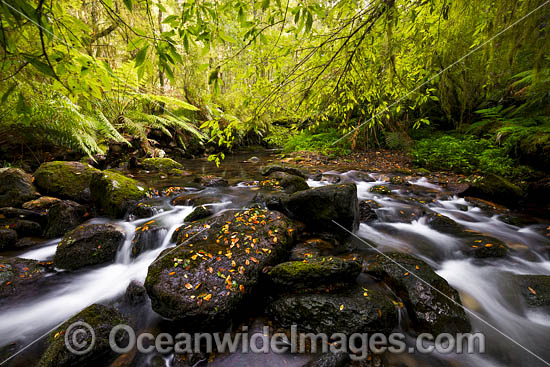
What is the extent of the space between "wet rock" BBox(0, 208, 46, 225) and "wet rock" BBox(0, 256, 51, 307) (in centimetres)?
123

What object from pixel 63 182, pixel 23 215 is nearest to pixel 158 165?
pixel 63 182

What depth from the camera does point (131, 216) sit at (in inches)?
173

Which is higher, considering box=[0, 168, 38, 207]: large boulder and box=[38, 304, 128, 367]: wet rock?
box=[0, 168, 38, 207]: large boulder

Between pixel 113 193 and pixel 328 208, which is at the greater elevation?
pixel 113 193

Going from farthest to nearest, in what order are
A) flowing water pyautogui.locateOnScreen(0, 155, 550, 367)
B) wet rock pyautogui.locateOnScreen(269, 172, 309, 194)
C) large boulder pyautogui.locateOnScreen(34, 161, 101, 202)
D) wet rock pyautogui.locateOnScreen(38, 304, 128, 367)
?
wet rock pyautogui.locateOnScreen(269, 172, 309, 194)
large boulder pyautogui.locateOnScreen(34, 161, 101, 202)
flowing water pyautogui.locateOnScreen(0, 155, 550, 367)
wet rock pyautogui.locateOnScreen(38, 304, 128, 367)

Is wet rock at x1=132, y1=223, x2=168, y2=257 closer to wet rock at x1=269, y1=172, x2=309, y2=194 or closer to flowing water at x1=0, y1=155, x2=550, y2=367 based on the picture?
flowing water at x1=0, y1=155, x2=550, y2=367

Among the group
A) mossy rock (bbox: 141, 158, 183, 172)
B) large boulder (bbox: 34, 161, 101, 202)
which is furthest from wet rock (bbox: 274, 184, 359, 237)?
mossy rock (bbox: 141, 158, 183, 172)

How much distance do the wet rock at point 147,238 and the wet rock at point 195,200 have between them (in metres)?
1.14

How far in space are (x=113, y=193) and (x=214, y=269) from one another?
3.23m

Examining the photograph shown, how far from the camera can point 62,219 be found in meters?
3.98

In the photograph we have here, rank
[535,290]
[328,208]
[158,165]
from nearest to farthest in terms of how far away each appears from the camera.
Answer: [535,290]
[328,208]
[158,165]

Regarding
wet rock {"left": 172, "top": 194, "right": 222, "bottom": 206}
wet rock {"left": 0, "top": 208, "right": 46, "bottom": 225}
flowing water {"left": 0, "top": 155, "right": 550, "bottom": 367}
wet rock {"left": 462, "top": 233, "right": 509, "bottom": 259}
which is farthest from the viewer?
wet rock {"left": 172, "top": 194, "right": 222, "bottom": 206}

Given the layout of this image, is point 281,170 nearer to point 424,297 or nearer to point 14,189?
point 424,297

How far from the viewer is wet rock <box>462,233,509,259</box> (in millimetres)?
3375
